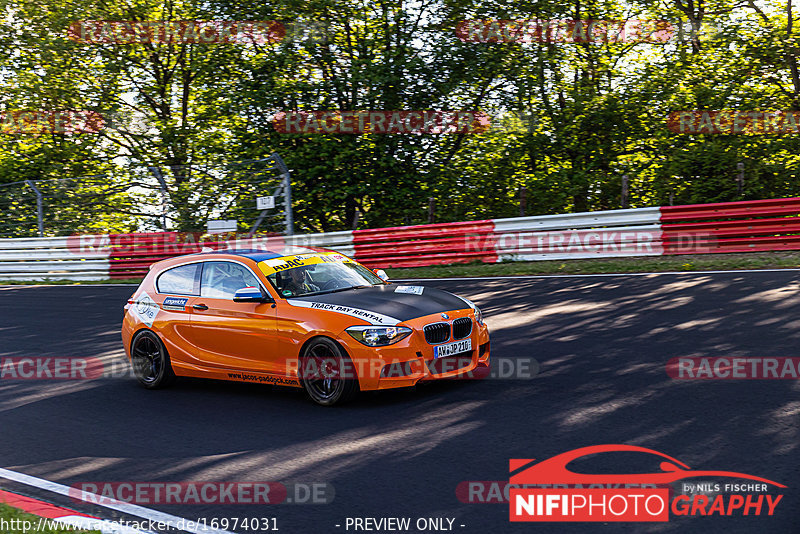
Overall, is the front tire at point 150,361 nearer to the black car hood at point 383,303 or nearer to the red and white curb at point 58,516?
the black car hood at point 383,303

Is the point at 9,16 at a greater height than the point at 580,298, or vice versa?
the point at 9,16

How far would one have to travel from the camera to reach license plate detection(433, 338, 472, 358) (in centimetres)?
758

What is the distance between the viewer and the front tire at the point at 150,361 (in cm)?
912

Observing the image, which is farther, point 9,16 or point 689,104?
point 9,16

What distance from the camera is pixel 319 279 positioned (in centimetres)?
858

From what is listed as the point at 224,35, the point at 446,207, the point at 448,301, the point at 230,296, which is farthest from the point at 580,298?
the point at 224,35

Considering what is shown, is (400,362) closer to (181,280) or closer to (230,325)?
(230,325)

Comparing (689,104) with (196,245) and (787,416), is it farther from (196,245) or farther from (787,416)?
(787,416)

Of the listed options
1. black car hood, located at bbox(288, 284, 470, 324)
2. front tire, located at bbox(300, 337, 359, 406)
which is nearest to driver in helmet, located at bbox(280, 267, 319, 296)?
black car hood, located at bbox(288, 284, 470, 324)

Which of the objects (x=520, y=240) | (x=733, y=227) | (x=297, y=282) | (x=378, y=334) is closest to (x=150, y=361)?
(x=297, y=282)

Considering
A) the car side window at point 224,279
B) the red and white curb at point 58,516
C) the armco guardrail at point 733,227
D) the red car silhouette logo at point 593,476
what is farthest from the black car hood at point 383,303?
the armco guardrail at point 733,227

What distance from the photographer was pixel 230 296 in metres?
8.57

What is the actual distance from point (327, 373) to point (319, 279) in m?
1.30

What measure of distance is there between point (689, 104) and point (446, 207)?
6.91 meters
